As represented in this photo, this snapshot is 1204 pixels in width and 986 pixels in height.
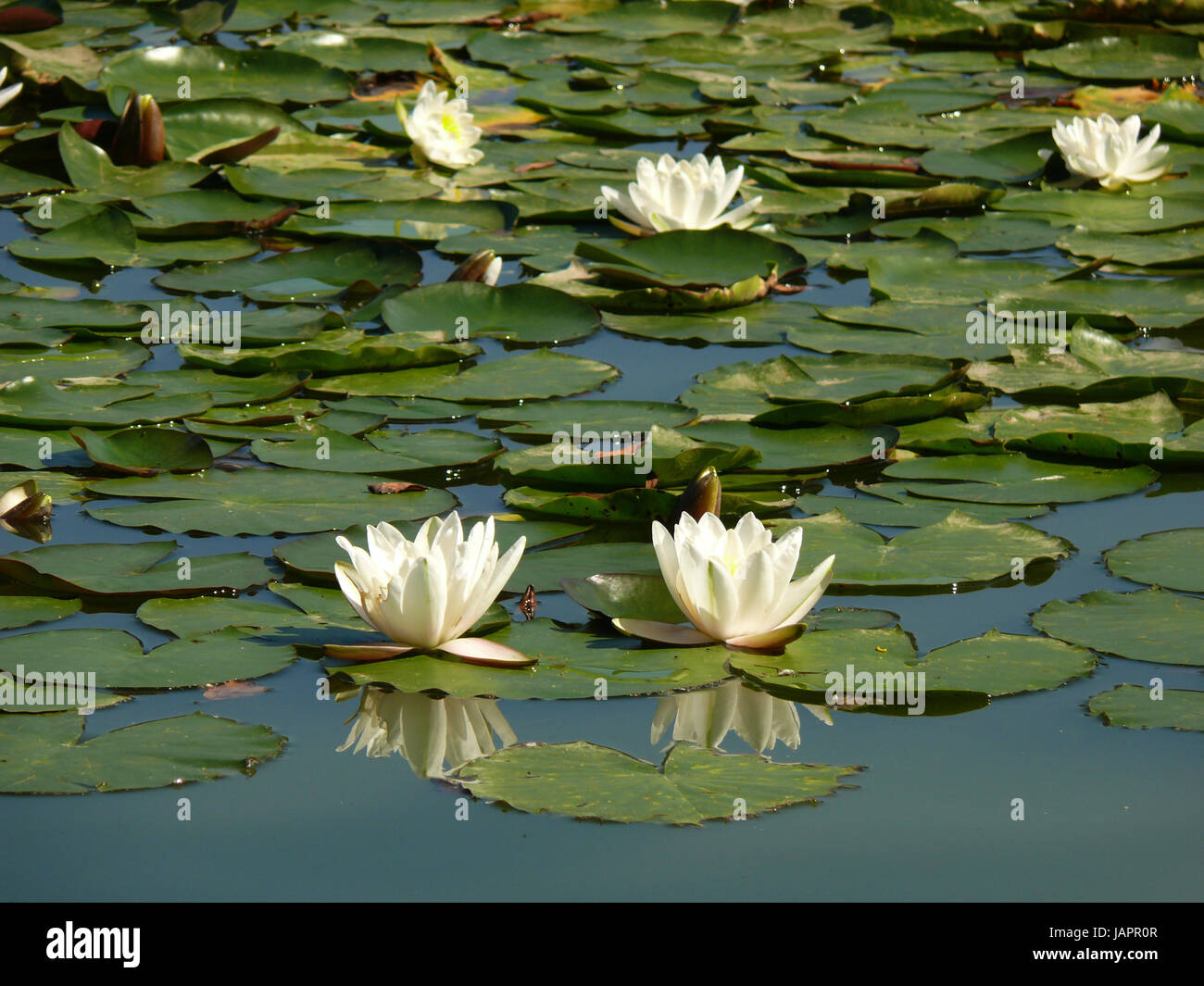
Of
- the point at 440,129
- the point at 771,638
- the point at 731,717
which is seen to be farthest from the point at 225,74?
the point at 731,717

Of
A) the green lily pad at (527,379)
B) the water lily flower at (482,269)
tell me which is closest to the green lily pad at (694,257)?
the water lily flower at (482,269)

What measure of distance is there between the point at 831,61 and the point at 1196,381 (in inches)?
179

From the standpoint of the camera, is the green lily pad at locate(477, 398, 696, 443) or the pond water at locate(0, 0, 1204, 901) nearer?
the pond water at locate(0, 0, 1204, 901)

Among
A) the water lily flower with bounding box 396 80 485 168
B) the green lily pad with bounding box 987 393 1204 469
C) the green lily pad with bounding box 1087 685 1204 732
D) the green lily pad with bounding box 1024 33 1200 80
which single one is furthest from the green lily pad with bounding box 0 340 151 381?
the green lily pad with bounding box 1024 33 1200 80

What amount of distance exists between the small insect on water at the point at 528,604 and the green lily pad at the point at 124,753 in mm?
601

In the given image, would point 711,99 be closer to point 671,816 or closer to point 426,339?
point 426,339

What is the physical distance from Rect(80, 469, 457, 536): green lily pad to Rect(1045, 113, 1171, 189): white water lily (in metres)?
3.50

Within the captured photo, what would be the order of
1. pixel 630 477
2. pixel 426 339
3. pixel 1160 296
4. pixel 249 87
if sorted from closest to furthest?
pixel 630 477 < pixel 426 339 < pixel 1160 296 < pixel 249 87

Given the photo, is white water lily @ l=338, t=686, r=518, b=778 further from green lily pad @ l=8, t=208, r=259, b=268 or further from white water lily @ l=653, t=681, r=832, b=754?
green lily pad @ l=8, t=208, r=259, b=268

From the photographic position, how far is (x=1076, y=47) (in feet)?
25.5

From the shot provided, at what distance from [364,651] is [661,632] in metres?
0.55

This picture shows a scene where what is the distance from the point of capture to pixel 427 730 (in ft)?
8.12

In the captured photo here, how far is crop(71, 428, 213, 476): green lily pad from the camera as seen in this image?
136 inches
